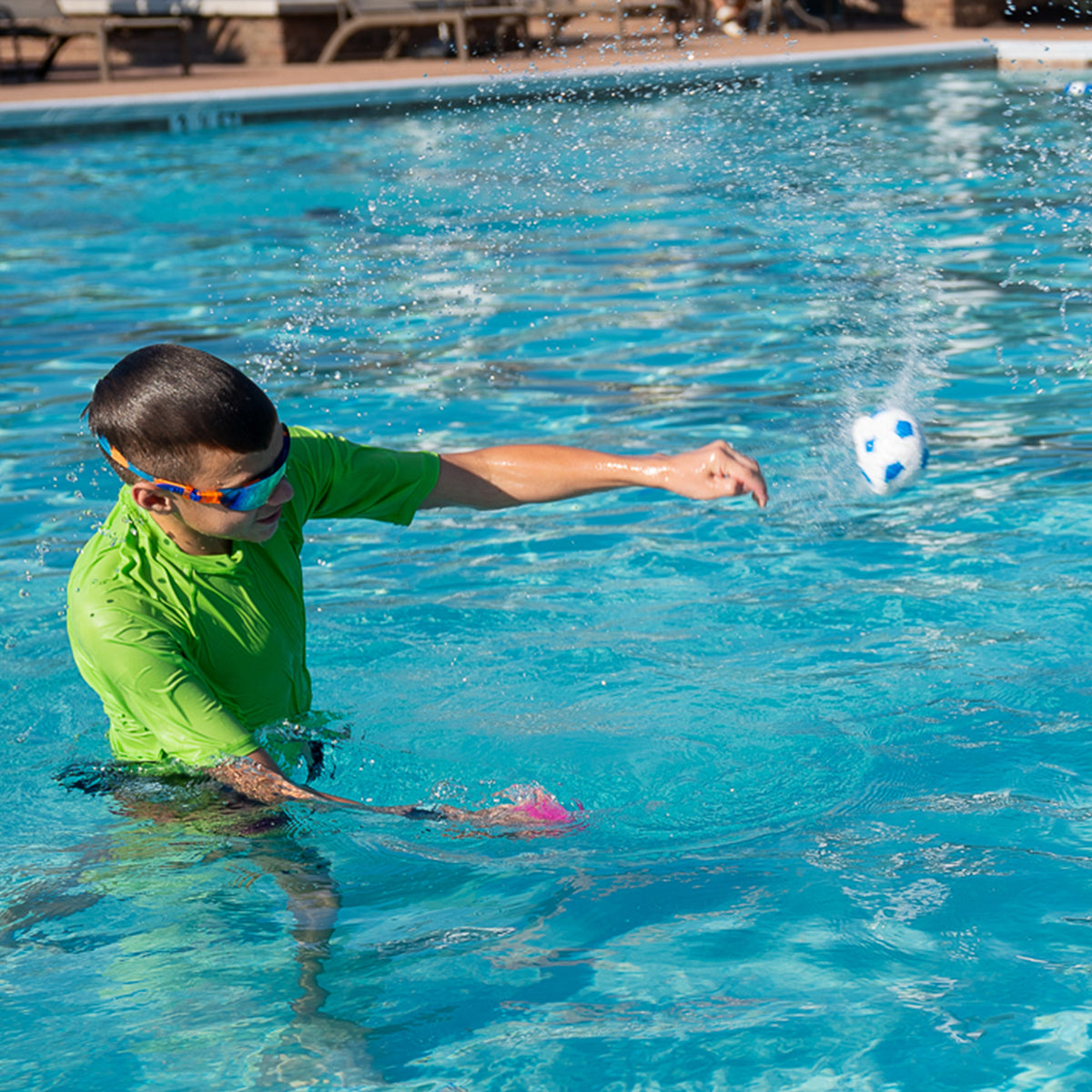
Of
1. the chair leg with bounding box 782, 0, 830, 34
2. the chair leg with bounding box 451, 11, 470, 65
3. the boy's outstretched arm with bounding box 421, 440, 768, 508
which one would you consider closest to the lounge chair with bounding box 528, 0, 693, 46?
the chair leg with bounding box 451, 11, 470, 65

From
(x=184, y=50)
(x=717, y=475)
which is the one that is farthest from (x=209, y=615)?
(x=184, y=50)

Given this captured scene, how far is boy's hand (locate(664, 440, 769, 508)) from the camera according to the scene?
3.13 meters

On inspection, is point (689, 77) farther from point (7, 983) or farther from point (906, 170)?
point (7, 983)

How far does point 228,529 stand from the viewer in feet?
9.77

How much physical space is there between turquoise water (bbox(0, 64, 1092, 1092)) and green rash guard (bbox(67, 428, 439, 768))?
0.29 meters

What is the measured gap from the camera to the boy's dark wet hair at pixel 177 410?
2764 mm

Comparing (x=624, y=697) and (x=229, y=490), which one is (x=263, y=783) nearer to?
(x=229, y=490)

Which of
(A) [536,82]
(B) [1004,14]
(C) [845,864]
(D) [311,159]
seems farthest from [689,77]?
(C) [845,864]

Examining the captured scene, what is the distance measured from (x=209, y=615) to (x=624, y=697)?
72.4 inches

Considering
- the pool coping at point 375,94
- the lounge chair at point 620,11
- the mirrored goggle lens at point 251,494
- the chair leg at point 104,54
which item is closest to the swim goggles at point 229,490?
the mirrored goggle lens at point 251,494

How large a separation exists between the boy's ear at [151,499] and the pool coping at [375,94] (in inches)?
561

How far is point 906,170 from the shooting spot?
12.9 m

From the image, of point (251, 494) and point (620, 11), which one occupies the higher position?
point (620, 11)

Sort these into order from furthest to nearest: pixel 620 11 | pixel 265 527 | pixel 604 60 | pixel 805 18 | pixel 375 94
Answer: pixel 805 18
pixel 620 11
pixel 604 60
pixel 375 94
pixel 265 527
